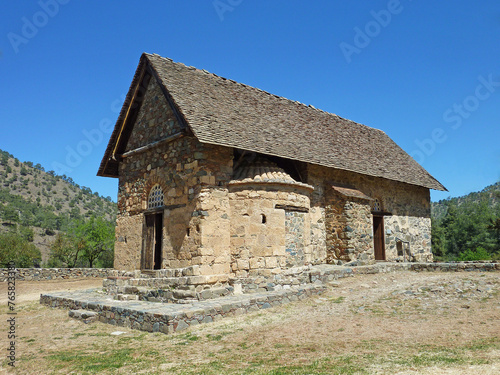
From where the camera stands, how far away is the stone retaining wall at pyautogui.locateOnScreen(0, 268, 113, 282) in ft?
73.5

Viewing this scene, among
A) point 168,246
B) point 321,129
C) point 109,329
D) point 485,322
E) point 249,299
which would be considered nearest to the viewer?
point 485,322

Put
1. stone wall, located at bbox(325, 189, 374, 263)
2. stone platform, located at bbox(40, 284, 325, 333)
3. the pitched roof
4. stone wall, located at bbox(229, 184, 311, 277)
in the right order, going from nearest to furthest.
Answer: stone platform, located at bbox(40, 284, 325, 333) < stone wall, located at bbox(229, 184, 311, 277) < the pitched roof < stone wall, located at bbox(325, 189, 374, 263)

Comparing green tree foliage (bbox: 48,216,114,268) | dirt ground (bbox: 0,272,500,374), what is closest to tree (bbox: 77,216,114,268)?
green tree foliage (bbox: 48,216,114,268)

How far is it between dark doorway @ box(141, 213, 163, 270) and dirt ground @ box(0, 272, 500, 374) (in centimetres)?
303

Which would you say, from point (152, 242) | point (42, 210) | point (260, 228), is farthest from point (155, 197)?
point (42, 210)

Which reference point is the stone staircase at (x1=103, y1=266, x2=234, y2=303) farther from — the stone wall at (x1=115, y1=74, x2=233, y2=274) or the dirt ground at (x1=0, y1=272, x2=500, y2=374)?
the dirt ground at (x1=0, y1=272, x2=500, y2=374)

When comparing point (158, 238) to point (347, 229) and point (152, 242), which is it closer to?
point (152, 242)

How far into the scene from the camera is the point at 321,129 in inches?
750

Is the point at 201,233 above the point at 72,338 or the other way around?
above

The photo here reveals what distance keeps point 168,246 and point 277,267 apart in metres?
3.56

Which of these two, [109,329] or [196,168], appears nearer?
[109,329]

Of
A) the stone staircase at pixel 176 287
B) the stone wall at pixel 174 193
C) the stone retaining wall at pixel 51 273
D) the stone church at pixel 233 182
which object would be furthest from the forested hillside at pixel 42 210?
the stone staircase at pixel 176 287

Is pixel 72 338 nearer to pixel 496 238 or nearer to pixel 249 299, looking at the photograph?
pixel 249 299

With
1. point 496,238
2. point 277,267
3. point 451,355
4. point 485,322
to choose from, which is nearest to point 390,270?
point 277,267
